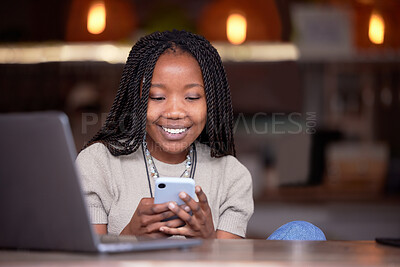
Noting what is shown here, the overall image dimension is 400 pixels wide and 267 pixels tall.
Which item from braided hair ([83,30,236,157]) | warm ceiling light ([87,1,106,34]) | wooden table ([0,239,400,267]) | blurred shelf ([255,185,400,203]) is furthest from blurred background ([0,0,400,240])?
wooden table ([0,239,400,267])

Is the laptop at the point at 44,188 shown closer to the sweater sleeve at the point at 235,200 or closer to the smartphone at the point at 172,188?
the smartphone at the point at 172,188

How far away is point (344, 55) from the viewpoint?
138 inches

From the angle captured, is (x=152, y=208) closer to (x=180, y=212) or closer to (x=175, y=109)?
(x=180, y=212)

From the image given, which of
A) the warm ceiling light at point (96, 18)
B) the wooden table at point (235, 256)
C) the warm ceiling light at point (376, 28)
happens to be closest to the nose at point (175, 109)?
the wooden table at point (235, 256)

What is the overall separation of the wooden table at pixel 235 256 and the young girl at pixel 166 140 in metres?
0.50

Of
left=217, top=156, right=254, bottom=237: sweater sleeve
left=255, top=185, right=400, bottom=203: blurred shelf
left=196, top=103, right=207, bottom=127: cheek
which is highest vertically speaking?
left=196, top=103, right=207, bottom=127: cheek

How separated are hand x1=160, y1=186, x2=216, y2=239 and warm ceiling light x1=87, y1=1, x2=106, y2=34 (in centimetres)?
194

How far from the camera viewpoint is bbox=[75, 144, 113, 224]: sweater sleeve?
1.34m

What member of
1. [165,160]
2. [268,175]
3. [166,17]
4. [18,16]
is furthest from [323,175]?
[165,160]

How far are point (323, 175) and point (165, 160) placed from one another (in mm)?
2288

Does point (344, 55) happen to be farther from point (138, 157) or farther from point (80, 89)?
point (138, 157)

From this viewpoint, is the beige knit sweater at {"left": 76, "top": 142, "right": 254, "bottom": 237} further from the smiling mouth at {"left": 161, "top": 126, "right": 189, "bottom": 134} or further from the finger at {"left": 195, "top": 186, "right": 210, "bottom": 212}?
the finger at {"left": 195, "top": 186, "right": 210, "bottom": 212}

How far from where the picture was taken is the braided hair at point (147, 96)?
4.58ft

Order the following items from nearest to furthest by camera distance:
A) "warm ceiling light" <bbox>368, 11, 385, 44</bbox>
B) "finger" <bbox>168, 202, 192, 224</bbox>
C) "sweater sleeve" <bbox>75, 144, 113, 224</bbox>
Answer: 1. "finger" <bbox>168, 202, 192, 224</bbox>
2. "sweater sleeve" <bbox>75, 144, 113, 224</bbox>
3. "warm ceiling light" <bbox>368, 11, 385, 44</bbox>
